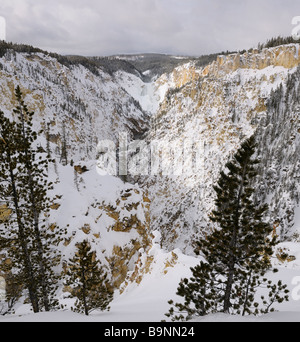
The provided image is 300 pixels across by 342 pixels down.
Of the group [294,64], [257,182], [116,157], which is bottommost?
[257,182]

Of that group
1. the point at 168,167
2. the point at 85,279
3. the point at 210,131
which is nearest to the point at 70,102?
the point at 168,167

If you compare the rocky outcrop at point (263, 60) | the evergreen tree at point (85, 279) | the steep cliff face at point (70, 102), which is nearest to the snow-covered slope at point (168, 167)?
the rocky outcrop at point (263, 60)

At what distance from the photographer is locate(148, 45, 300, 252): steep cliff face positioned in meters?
63.9

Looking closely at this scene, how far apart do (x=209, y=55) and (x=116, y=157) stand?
128 metres

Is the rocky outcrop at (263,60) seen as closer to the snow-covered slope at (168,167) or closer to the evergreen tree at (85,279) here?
the snow-covered slope at (168,167)

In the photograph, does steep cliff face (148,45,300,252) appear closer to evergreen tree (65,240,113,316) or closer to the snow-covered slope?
the snow-covered slope

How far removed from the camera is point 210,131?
75.4m

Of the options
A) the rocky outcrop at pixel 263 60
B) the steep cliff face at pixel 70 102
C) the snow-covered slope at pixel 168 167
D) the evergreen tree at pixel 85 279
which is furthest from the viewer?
the steep cliff face at pixel 70 102

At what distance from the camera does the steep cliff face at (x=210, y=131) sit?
63.9m

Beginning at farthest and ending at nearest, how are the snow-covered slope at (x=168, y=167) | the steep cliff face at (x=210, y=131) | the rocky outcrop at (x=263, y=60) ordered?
the rocky outcrop at (x=263, y=60)
the steep cliff face at (x=210, y=131)
the snow-covered slope at (x=168, y=167)

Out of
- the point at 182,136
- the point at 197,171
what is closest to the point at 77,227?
the point at 197,171

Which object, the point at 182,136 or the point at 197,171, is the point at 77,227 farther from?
the point at 182,136

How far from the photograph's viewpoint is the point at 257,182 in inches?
2058

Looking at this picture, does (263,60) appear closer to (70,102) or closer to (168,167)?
(168,167)
